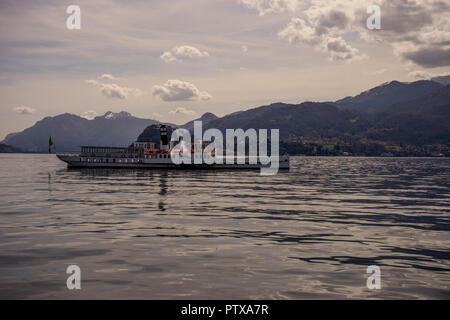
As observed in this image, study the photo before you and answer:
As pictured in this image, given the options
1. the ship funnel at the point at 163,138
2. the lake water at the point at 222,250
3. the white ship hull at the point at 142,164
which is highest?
the ship funnel at the point at 163,138

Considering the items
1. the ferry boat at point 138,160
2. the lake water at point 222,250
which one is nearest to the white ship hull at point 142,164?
the ferry boat at point 138,160

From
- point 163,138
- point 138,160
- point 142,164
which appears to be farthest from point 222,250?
point 163,138

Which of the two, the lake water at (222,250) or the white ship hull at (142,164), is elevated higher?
the white ship hull at (142,164)

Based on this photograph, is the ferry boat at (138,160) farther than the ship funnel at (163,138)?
No

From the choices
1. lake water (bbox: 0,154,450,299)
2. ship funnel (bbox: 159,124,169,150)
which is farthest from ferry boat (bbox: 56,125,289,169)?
lake water (bbox: 0,154,450,299)

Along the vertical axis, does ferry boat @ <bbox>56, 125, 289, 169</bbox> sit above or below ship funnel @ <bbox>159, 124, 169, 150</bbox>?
below

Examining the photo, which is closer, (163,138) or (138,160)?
(138,160)

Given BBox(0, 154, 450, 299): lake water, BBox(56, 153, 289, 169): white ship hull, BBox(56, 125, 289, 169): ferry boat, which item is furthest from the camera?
BBox(56, 125, 289, 169): ferry boat

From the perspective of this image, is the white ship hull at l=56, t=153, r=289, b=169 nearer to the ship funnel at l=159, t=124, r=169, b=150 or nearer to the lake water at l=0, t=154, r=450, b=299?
the ship funnel at l=159, t=124, r=169, b=150

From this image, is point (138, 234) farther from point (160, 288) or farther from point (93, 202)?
point (93, 202)

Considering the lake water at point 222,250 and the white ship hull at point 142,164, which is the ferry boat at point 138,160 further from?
the lake water at point 222,250

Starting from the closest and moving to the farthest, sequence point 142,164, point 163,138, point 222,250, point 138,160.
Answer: point 222,250 → point 142,164 → point 138,160 → point 163,138

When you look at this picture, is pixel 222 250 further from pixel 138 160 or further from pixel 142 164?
pixel 138 160
